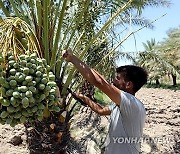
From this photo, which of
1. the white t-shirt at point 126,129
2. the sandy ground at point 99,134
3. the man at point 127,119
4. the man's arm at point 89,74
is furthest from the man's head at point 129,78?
the sandy ground at point 99,134

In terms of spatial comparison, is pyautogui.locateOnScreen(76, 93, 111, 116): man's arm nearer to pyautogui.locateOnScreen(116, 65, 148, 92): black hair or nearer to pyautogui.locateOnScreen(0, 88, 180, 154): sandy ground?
pyautogui.locateOnScreen(116, 65, 148, 92): black hair

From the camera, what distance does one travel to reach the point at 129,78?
218cm

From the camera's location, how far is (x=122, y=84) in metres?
2.19

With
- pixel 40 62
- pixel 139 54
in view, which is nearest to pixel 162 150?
pixel 139 54

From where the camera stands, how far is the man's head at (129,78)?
218cm

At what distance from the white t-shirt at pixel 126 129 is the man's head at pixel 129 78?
A: 0.41ft

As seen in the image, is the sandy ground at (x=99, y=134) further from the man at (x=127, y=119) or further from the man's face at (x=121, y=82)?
the man's face at (x=121, y=82)

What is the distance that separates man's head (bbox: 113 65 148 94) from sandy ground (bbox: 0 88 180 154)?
12.1 feet

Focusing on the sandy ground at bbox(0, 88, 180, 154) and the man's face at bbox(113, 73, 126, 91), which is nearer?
the man's face at bbox(113, 73, 126, 91)

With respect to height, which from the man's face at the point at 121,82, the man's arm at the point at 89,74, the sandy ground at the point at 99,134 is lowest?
the sandy ground at the point at 99,134

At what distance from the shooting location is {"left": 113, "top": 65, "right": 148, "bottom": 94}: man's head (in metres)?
2.18

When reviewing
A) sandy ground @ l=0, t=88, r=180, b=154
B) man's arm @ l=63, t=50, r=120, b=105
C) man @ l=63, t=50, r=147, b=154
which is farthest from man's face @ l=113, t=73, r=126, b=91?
sandy ground @ l=0, t=88, r=180, b=154

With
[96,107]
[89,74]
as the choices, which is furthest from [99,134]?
[89,74]

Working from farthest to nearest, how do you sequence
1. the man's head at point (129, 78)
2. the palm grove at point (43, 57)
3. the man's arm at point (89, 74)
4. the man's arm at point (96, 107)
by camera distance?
the man's arm at point (96, 107) < the man's head at point (129, 78) < the man's arm at point (89, 74) < the palm grove at point (43, 57)
